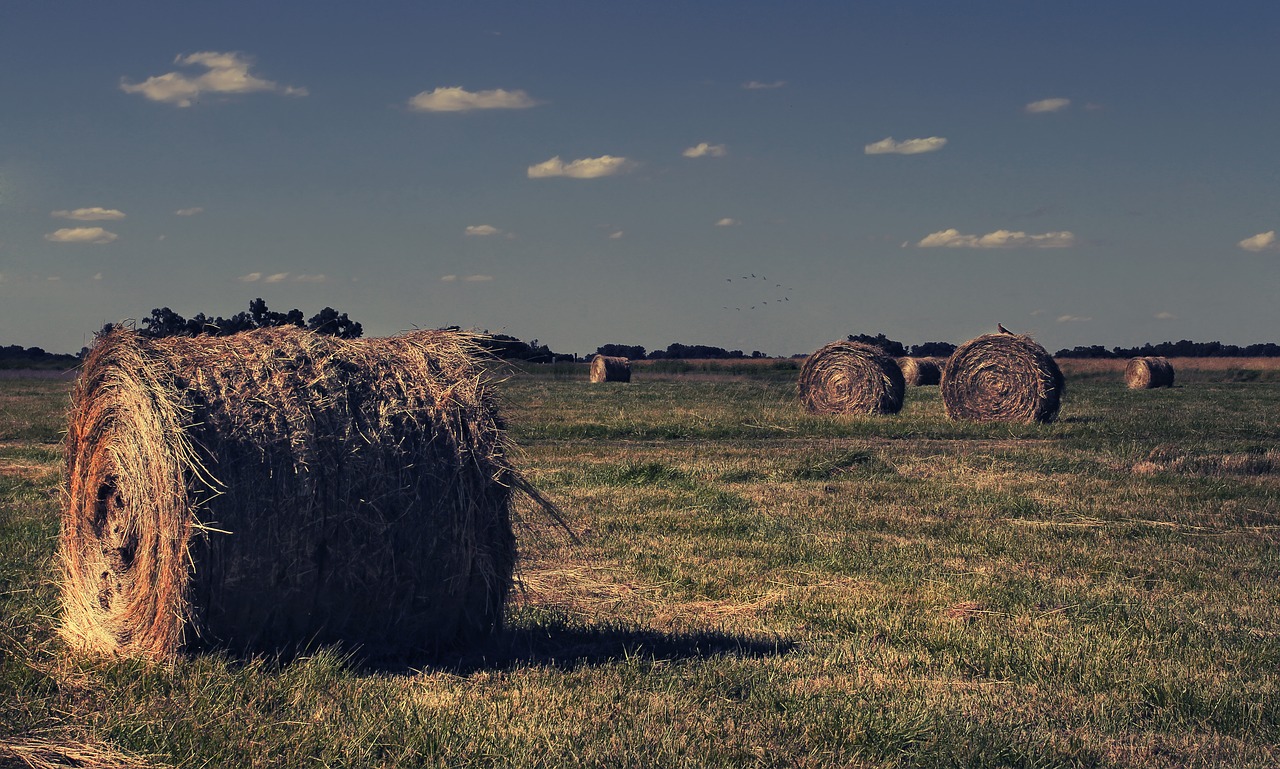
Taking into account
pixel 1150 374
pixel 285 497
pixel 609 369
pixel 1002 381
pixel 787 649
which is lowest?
pixel 787 649

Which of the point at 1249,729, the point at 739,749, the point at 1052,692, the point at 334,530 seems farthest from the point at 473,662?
the point at 1249,729

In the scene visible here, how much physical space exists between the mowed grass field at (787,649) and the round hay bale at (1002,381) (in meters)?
11.3

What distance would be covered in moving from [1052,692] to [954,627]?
1391mm

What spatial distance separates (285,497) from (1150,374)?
49.4 m

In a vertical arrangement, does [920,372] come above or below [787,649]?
above

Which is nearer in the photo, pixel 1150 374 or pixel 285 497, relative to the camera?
pixel 285 497

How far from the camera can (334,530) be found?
7180 millimetres

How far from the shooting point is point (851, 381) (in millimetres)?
30125

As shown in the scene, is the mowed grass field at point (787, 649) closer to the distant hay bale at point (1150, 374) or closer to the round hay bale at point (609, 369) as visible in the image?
the distant hay bale at point (1150, 374)

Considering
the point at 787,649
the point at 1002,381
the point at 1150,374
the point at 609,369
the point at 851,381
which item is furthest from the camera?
the point at 609,369

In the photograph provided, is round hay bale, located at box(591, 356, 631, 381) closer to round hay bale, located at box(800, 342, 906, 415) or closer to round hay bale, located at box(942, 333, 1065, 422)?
round hay bale, located at box(800, 342, 906, 415)

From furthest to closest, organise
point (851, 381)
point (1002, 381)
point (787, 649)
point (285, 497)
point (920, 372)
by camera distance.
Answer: point (920, 372), point (851, 381), point (1002, 381), point (787, 649), point (285, 497)

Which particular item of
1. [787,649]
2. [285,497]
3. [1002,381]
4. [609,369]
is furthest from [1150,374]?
[285,497]

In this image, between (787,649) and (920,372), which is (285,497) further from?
(920,372)
